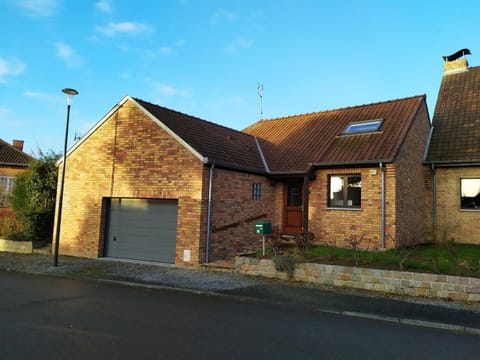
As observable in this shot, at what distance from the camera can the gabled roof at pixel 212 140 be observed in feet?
41.3

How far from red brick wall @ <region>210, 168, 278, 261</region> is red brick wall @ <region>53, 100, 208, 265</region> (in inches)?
27.3

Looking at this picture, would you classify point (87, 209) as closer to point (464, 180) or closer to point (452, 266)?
point (452, 266)

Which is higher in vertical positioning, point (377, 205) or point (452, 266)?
point (377, 205)

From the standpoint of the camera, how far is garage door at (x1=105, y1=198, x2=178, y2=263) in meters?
12.4

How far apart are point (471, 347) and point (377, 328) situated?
1.33m

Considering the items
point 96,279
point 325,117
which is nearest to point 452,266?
point 96,279

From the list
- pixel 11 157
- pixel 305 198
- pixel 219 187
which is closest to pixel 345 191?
pixel 305 198

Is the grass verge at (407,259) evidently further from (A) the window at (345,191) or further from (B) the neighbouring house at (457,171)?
(B) the neighbouring house at (457,171)

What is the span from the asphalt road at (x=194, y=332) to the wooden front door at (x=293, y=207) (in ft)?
23.5

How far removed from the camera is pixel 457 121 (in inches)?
643

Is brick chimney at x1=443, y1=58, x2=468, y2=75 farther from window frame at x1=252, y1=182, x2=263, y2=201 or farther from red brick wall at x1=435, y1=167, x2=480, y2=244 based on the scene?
window frame at x1=252, y1=182, x2=263, y2=201

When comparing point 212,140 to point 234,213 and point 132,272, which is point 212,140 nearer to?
point 234,213

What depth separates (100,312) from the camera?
6.61 metres

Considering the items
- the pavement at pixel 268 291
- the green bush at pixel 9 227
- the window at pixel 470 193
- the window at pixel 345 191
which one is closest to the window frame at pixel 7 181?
the green bush at pixel 9 227
